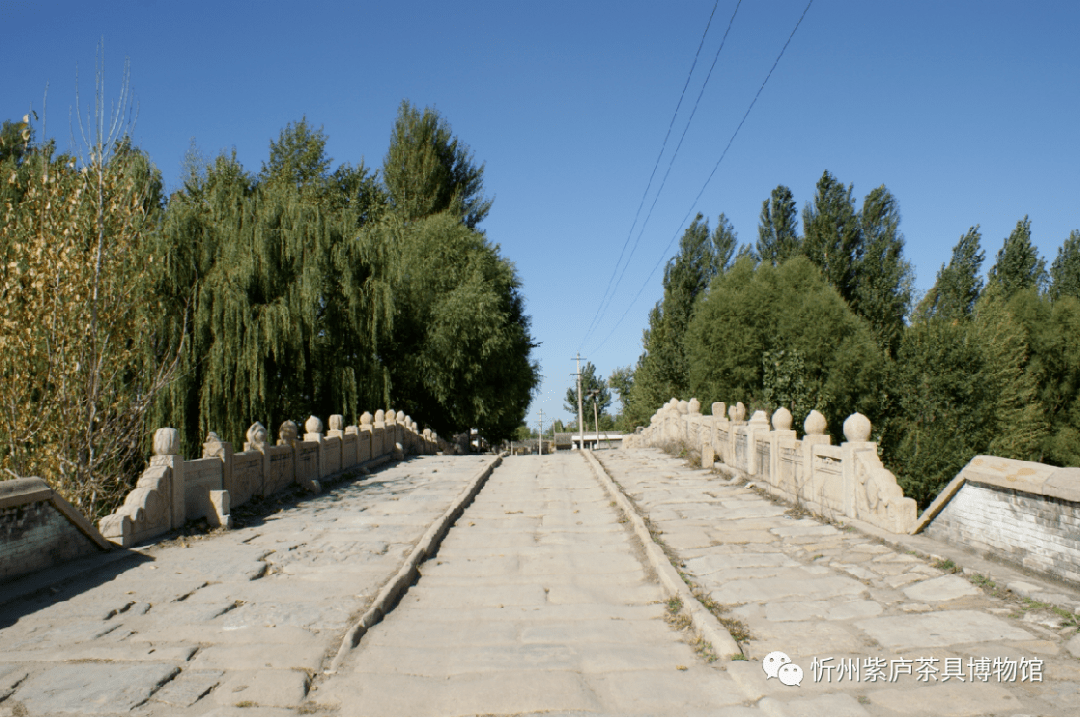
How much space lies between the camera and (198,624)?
580 cm

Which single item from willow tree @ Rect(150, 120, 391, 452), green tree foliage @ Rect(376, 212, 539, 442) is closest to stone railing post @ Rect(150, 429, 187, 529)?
willow tree @ Rect(150, 120, 391, 452)

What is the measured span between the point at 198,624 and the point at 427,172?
3440 cm

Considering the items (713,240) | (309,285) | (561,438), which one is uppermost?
(713,240)

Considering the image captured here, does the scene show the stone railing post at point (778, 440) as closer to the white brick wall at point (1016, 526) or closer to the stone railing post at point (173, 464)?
the white brick wall at point (1016, 526)

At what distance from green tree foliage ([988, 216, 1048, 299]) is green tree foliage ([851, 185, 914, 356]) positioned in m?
7.61

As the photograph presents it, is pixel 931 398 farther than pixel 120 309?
Yes

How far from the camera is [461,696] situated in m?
4.45

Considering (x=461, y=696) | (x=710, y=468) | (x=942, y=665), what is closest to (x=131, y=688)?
(x=461, y=696)

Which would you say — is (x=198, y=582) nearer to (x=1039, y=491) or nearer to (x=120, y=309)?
(x=120, y=309)

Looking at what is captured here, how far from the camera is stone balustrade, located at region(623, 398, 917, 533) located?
8.43 meters

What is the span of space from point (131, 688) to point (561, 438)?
90.0 metres

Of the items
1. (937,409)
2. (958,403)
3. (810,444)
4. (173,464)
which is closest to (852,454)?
(810,444)

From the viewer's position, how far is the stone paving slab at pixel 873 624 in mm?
4191

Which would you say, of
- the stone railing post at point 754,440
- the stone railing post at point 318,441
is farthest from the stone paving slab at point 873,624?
the stone railing post at point 318,441
